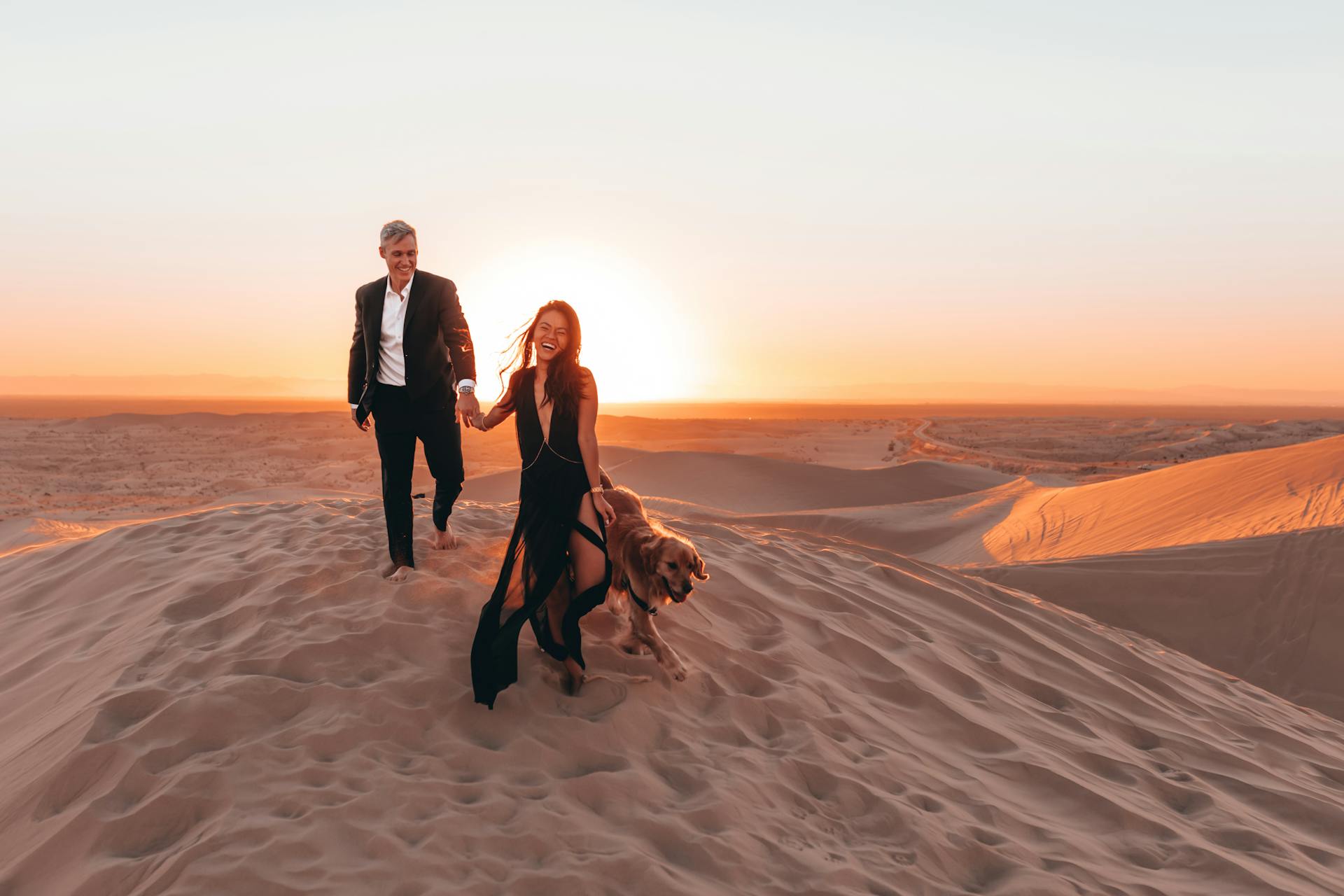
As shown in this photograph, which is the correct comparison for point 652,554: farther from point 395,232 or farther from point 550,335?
point 395,232

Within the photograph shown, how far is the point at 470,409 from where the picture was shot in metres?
4.16

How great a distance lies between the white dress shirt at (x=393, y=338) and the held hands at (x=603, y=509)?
4.02 feet

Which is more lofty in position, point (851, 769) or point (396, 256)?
point (396, 256)

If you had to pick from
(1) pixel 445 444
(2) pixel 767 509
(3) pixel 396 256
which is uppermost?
(3) pixel 396 256

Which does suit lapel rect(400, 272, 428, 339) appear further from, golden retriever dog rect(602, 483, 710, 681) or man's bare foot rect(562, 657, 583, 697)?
man's bare foot rect(562, 657, 583, 697)

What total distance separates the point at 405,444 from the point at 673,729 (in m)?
2.41

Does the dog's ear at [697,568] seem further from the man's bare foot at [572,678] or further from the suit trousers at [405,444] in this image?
the suit trousers at [405,444]

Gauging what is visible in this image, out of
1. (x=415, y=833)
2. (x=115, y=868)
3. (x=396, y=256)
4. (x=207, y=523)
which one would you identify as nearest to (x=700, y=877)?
(x=415, y=833)

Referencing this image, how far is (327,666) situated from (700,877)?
212 centimetres

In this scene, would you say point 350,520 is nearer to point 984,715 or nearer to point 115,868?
point 115,868

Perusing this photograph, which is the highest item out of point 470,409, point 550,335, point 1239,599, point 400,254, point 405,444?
point 400,254

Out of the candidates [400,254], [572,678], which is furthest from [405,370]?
[572,678]

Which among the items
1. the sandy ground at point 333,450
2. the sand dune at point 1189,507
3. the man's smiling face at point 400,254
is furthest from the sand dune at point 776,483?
the man's smiling face at point 400,254

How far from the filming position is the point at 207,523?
6180 mm
